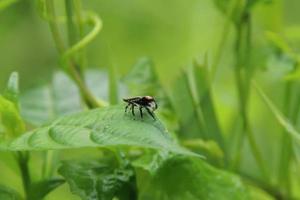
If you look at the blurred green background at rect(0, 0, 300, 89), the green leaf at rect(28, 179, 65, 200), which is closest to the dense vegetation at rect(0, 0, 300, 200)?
the green leaf at rect(28, 179, 65, 200)

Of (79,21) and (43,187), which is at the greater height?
(79,21)

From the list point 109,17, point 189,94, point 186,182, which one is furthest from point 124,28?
point 186,182

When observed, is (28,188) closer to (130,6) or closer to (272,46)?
(272,46)

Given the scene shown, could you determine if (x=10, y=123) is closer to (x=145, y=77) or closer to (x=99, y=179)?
(x=99, y=179)

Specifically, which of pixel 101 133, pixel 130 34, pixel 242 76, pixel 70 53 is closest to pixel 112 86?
pixel 70 53

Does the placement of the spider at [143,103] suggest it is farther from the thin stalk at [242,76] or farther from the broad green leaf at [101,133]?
the thin stalk at [242,76]

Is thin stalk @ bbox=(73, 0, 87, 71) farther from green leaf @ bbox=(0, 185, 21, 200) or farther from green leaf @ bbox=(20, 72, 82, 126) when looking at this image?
green leaf @ bbox=(0, 185, 21, 200)
